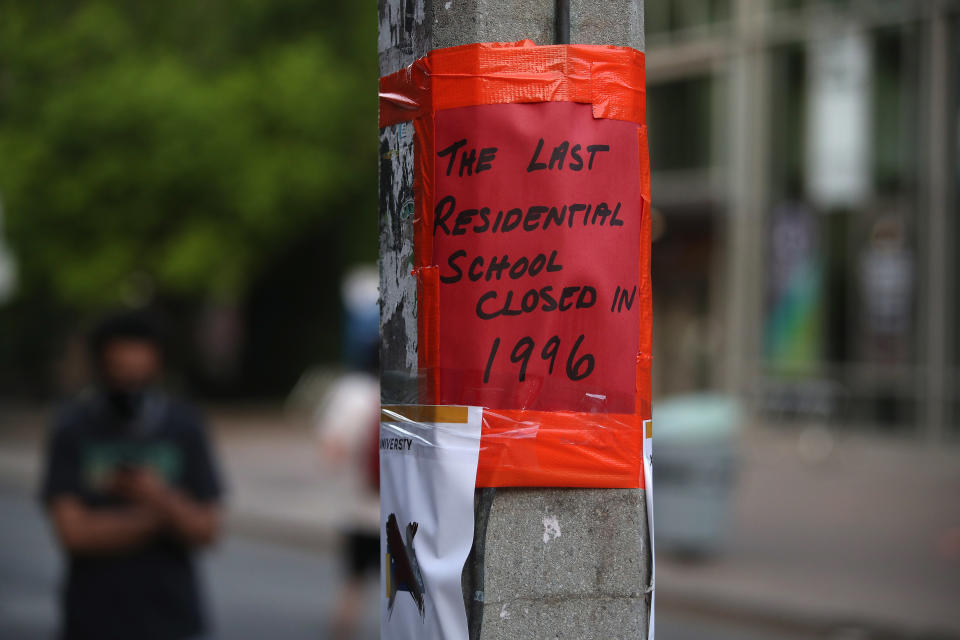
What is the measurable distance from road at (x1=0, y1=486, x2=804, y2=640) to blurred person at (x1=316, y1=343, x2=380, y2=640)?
1459mm

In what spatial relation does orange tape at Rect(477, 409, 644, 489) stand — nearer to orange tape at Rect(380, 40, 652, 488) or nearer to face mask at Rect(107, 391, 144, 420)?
orange tape at Rect(380, 40, 652, 488)

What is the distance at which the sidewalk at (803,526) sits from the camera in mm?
8242

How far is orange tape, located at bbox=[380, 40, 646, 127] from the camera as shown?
1943 millimetres

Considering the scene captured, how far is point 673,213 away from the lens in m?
22.3

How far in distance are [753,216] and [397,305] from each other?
19.3 m

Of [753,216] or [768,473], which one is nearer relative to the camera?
[768,473]

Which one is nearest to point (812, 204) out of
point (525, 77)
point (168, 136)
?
point (168, 136)

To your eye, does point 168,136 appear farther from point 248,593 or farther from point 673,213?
point 248,593

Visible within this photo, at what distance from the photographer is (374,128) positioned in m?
25.2

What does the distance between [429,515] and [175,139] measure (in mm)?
21098

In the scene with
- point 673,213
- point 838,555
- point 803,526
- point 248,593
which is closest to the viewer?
point 248,593

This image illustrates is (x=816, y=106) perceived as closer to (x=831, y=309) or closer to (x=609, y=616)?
(x=831, y=309)

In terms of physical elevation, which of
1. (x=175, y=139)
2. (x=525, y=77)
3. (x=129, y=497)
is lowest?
(x=129, y=497)

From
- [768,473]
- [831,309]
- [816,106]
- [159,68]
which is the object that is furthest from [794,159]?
[159,68]
